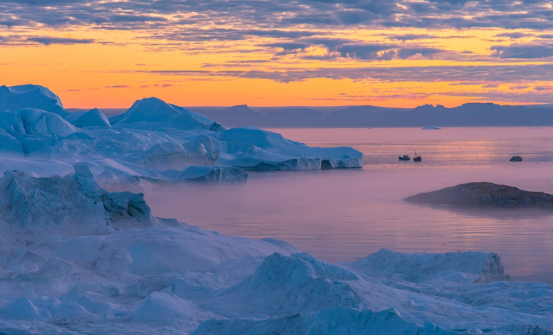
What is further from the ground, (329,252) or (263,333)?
(263,333)

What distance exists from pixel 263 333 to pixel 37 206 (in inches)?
307

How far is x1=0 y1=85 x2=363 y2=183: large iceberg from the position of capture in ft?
90.6

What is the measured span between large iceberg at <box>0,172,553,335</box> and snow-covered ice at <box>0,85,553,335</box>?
0.02m

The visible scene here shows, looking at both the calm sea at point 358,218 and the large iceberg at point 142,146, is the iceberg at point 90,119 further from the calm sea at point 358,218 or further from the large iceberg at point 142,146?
the calm sea at point 358,218

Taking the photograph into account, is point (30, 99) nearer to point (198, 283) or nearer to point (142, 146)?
point (142, 146)

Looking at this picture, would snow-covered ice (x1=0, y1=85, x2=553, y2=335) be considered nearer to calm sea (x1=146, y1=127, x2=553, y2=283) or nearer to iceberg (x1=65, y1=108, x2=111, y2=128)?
calm sea (x1=146, y1=127, x2=553, y2=283)

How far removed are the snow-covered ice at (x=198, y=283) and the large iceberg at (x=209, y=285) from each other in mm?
17

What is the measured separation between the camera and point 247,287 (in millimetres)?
7098

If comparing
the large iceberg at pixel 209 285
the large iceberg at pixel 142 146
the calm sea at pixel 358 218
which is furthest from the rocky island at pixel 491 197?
the large iceberg at pixel 142 146

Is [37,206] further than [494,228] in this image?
No

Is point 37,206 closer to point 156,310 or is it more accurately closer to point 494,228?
point 156,310

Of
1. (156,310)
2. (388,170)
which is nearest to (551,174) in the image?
(388,170)

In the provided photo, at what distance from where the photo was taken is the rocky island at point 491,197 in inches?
792

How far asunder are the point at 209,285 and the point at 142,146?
25.6m
